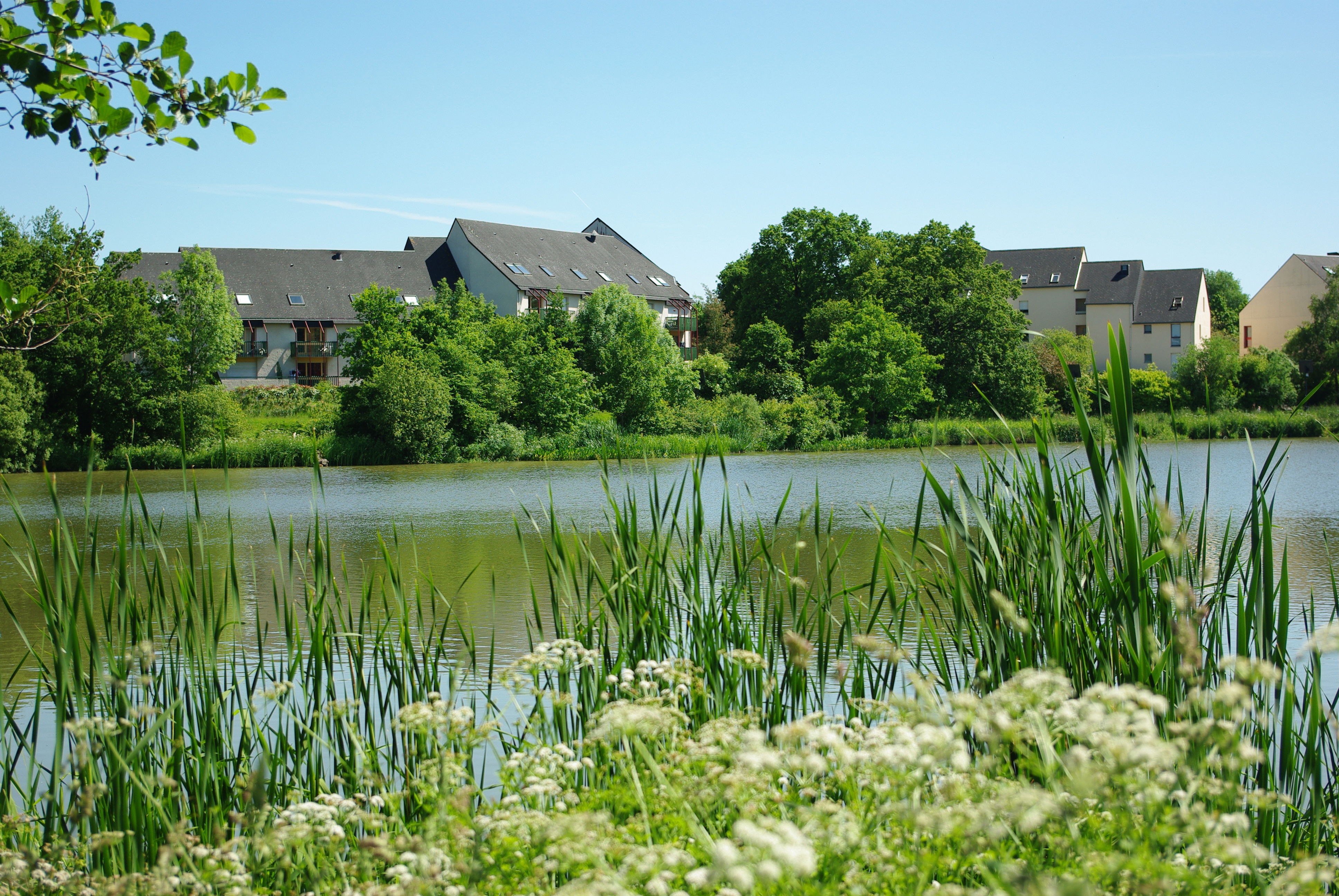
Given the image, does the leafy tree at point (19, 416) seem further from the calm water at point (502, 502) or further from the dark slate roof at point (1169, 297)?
the dark slate roof at point (1169, 297)

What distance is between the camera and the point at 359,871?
2014 millimetres

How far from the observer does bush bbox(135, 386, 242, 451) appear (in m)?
28.3

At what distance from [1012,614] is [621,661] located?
1761 millimetres

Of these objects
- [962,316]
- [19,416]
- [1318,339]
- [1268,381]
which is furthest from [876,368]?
[19,416]

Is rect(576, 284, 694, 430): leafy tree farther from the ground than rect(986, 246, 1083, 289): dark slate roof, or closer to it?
closer to it

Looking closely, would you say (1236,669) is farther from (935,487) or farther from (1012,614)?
(935,487)

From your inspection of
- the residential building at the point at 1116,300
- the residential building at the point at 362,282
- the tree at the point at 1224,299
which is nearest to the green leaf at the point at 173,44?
the residential building at the point at 362,282

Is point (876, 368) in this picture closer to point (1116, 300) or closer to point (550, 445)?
point (550, 445)

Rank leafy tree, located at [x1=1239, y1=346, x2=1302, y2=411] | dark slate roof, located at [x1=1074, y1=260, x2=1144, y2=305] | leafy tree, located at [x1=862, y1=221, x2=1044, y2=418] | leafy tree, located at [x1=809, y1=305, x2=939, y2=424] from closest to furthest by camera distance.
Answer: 1. leafy tree, located at [x1=809, y1=305, x2=939, y2=424]
2. leafy tree, located at [x1=1239, y1=346, x2=1302, y2=411]
3. leafy tree, located at [x1=862, y1=221, x2=1044, y2=418]
4. dark slate roof, located at [x1=1074, y1=260, x2=1144, y2=305]

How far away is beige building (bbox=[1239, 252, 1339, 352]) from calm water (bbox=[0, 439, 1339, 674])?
28352mm

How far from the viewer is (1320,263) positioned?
54.0m

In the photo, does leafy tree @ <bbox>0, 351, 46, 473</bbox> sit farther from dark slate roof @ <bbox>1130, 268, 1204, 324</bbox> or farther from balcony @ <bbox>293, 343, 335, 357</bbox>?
dark slate roof @ <bbox>1130, 268, 1204, 324</bbox>

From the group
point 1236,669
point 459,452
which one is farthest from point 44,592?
point 459,452

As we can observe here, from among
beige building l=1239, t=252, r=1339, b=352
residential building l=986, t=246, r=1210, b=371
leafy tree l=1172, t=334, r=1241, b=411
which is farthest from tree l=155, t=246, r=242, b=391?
beige building l=1239, t=252, r=1339, b=352
